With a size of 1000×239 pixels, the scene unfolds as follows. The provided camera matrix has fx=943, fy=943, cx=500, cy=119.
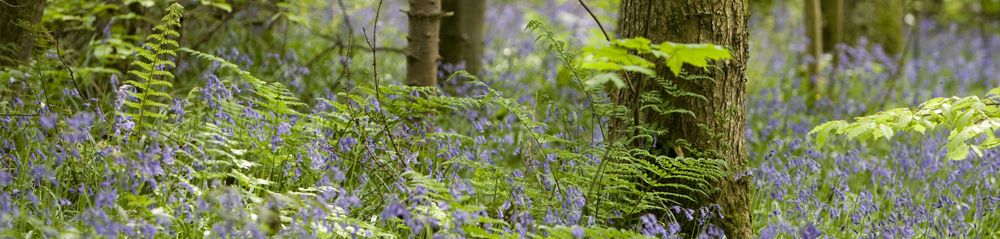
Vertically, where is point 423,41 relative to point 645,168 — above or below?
above

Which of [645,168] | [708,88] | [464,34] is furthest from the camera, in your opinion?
[464,34]

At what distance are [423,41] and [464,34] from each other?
5.43 feet

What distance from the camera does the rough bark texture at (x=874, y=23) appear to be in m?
9.87

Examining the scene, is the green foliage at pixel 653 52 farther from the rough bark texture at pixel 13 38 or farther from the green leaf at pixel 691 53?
the rough bark texture at pixel 13 38

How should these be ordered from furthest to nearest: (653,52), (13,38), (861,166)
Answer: (861,166), (13,38), (653,52)

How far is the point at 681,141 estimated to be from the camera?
11.8 ft

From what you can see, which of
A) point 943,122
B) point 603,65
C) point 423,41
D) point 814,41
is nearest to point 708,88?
point 943,122

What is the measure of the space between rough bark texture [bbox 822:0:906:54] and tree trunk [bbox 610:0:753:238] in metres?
6.48

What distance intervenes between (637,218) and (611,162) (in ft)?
0.81

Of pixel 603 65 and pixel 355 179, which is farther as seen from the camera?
pixel 355 179

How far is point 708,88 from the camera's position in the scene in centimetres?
360

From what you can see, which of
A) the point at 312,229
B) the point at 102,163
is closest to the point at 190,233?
the point at 312,229

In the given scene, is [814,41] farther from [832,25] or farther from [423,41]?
[423,41]

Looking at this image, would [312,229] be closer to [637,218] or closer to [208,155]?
[208,155]
